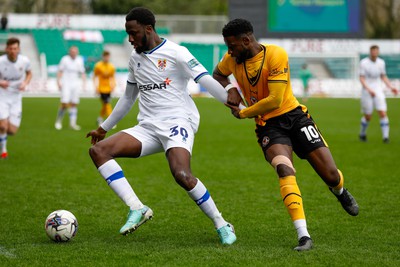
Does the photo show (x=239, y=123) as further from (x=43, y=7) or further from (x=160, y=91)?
(x=43, y=7)

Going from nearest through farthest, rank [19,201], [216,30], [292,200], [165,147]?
[292,200], [165,147], [19,201], [216,30]

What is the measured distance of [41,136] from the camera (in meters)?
18.4

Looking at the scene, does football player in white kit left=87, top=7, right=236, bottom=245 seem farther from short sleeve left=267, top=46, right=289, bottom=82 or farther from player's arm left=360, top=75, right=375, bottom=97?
player's arm left=360, top=75, right=375, bottom=97

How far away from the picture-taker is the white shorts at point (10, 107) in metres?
13.3

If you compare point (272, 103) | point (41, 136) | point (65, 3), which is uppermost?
point (272, 103)

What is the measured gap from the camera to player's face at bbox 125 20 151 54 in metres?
6.73

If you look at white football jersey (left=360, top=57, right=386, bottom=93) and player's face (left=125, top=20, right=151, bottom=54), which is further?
white football jersey (left=360, top=57, right=386, bottom=93)

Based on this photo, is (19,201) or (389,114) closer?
(19,201)

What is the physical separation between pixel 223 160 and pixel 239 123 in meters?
10.00

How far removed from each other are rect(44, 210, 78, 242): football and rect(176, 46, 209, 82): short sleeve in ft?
5.99

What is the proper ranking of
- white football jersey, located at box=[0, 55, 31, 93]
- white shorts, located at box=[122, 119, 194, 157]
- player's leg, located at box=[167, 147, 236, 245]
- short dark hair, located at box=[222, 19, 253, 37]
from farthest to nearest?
white football jersey, located at box=[0, 55, 31, 93] < white shorts, located at box=[122, 119, 194, 157] < player's leg, located at box=[167, 147, 236, 245] < short dark hair, located at box=[222, 19, 253, 37]

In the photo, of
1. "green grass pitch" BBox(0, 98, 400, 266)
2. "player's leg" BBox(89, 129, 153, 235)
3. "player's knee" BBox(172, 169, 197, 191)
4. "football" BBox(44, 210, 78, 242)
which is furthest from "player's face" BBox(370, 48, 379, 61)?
"football" BBox(44, 210, 78, 242)

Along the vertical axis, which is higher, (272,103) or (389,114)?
(272,103)

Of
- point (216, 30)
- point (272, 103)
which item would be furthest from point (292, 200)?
point (216, 30)
